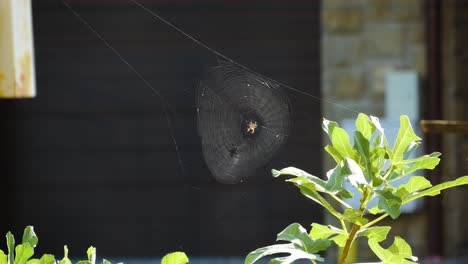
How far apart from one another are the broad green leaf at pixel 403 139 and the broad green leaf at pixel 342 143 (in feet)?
0.15

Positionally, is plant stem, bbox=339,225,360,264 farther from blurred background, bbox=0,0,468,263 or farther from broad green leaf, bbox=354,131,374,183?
blurred background, bbox=0,0,468,263

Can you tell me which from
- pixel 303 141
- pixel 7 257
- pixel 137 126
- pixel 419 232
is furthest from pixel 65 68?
pixel 7 257

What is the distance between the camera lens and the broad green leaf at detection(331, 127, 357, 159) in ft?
3.05

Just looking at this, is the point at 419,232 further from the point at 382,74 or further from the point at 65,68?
the point at 65,68

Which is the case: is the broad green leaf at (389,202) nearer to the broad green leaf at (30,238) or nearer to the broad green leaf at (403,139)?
the broad green leaf at (403,139)

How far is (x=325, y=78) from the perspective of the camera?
5.00 metres

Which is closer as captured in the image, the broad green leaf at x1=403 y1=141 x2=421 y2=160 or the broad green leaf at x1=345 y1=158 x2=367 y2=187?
the broad green leaf at x1=345 y1=158 x2=367 y2=187

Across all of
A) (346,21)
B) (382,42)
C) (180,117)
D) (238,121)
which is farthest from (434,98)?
(238,121)

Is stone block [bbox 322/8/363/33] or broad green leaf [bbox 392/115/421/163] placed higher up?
stone block [bbox 322/8/363/33]

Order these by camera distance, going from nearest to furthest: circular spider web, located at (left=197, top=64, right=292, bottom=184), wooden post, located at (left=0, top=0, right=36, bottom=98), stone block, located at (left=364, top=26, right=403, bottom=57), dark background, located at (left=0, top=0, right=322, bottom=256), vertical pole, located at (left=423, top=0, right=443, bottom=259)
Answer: wooden post, located at (left=0, top=0, right=36, bottom=98) → circular spider web, located at (left=197, top=64, right=292, bottom=184) → vertical pole, located at (left=423, top=0, right=443, bottom=259) → stone block, located at (left=364, top=26, right=403, bottom=57) → dark background, located at (left=0, top=0, right=322, bottom=256)

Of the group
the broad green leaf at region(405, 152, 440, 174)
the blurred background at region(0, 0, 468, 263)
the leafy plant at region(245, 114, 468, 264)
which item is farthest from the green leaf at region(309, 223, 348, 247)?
the blurred background at region(0, 0, 468, 263)

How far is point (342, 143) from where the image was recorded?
94cm

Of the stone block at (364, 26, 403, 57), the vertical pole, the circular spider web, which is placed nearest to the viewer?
the circular spider web

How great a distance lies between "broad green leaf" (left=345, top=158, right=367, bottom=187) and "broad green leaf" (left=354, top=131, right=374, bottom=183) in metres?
0.03
